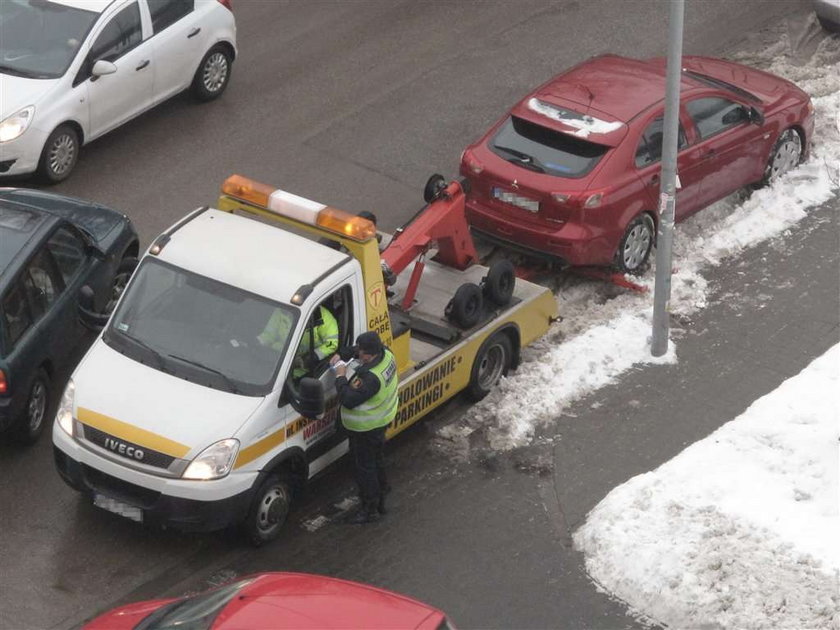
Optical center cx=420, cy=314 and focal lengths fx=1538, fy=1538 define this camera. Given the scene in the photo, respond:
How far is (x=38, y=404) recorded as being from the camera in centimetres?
1214

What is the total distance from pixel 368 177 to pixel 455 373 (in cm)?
439

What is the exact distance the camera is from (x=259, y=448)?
1077cm

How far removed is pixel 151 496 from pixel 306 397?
127 centimetres

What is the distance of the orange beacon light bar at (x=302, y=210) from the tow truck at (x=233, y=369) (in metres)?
0.01

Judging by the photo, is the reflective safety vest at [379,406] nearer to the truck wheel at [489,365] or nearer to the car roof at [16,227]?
the truck wheel at [489,365]

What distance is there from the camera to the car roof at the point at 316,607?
26.7ft

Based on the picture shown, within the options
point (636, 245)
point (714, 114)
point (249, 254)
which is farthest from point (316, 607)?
point (714, 114)

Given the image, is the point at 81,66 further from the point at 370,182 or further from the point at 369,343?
the point at 369,343

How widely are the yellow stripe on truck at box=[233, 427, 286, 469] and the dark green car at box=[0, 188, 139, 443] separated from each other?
201cm

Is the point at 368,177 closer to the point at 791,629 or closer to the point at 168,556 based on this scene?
the point at 168,556

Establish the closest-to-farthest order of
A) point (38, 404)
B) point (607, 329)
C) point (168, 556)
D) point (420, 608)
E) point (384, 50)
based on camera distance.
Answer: point (420, 608) → point (168, 556) → point (38, 404) → point (607, 329) → point (384, 50)

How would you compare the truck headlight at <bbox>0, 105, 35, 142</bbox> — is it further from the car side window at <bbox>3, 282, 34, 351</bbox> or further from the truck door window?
the truck door window

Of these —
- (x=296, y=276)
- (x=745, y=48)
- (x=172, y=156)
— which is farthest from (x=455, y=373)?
(x=745, y=48)

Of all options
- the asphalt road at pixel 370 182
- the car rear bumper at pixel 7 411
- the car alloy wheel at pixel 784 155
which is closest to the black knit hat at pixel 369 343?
the asphalt road at pixel 370 182
